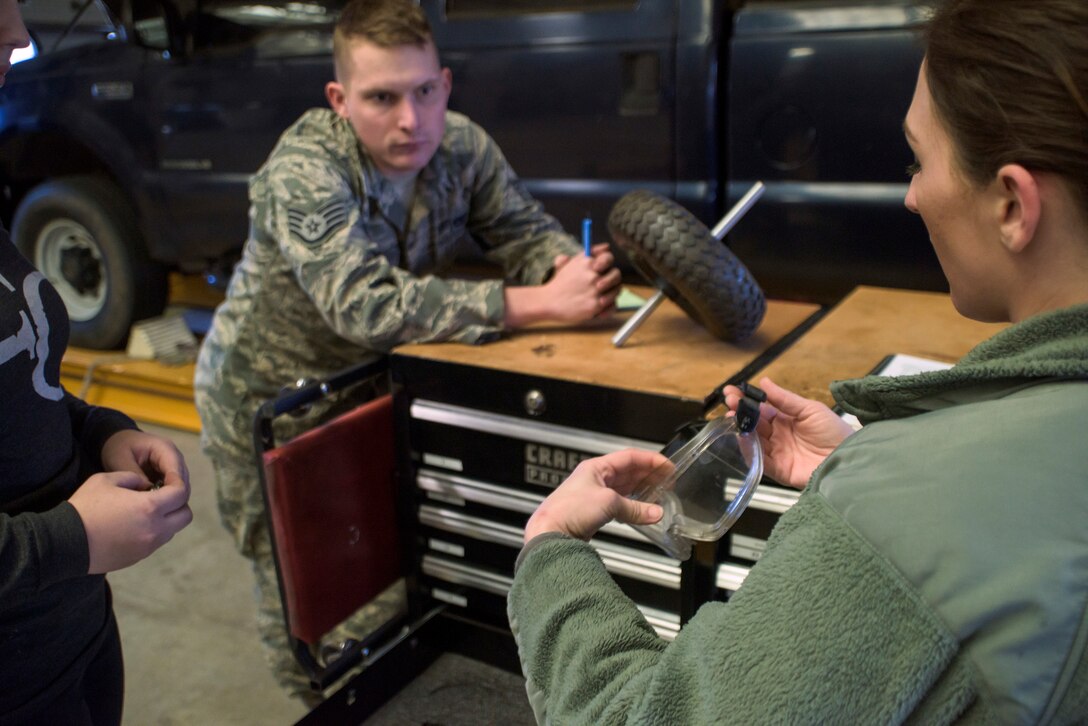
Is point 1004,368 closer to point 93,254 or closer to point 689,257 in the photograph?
point 689,257

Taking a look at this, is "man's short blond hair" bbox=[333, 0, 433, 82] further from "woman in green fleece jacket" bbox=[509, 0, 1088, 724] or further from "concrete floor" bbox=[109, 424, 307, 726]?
"concrete floor" bbox=[109, 424, 307, 726]

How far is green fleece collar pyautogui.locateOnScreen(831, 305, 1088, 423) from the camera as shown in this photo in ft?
2.09

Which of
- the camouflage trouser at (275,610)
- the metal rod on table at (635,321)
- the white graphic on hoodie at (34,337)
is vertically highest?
the white graphic on hoodie at (34,337)

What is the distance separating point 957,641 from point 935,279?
1920 millimetres

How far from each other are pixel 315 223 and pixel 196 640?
4.22 feet

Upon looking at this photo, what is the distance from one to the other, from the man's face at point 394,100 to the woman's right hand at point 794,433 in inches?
38.0

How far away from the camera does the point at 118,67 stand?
343 cm

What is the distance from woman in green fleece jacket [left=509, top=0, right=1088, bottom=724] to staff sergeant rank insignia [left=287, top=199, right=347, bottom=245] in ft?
3.81

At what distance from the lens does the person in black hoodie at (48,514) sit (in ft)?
3.13

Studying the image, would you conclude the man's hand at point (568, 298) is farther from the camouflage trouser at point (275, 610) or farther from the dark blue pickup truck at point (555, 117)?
the dark blue pickup truck at point (555, 117)

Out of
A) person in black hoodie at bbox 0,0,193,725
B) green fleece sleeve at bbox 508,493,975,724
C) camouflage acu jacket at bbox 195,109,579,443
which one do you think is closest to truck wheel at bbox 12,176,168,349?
camouflage acu jacket at bbox 195,109,579,443

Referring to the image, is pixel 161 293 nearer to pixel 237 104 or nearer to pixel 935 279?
pixel 237 104

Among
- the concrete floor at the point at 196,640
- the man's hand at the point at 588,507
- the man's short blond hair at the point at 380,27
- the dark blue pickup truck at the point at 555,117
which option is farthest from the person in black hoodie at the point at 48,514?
the dark blue pickup truck at the point at 555,117

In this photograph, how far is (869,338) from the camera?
173 centimetres
